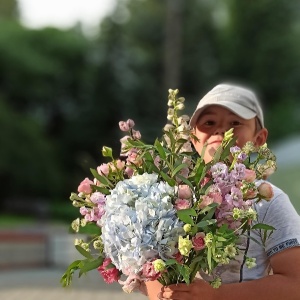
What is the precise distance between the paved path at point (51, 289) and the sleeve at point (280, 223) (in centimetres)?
798

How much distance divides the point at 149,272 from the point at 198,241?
17cm

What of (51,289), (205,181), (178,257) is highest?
(51,289)

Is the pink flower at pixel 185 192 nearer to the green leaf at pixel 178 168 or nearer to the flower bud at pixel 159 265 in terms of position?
the green leaf at pixel 178 168

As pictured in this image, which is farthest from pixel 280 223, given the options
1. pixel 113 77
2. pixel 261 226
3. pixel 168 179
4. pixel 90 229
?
pixel 113 77

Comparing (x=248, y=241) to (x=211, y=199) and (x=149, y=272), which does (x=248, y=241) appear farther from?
(x=149, y=272)

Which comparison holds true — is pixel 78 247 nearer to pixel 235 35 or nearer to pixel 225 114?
pixel 225 114

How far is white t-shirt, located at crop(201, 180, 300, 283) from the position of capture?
2.85m

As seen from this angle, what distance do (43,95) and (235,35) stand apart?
10.3 metres

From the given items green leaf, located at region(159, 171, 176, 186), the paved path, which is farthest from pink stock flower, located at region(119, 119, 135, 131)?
the paved path

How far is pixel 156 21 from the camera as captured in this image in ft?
120

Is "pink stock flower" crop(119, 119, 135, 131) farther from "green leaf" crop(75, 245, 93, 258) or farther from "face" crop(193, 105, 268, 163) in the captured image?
"green leaf" crop(75, 245, 93, 258)

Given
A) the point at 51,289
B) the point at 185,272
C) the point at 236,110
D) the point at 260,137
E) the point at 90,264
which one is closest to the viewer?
the point at 185,272

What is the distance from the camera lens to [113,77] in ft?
106

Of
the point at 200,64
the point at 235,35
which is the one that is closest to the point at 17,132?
the point at 200,64
